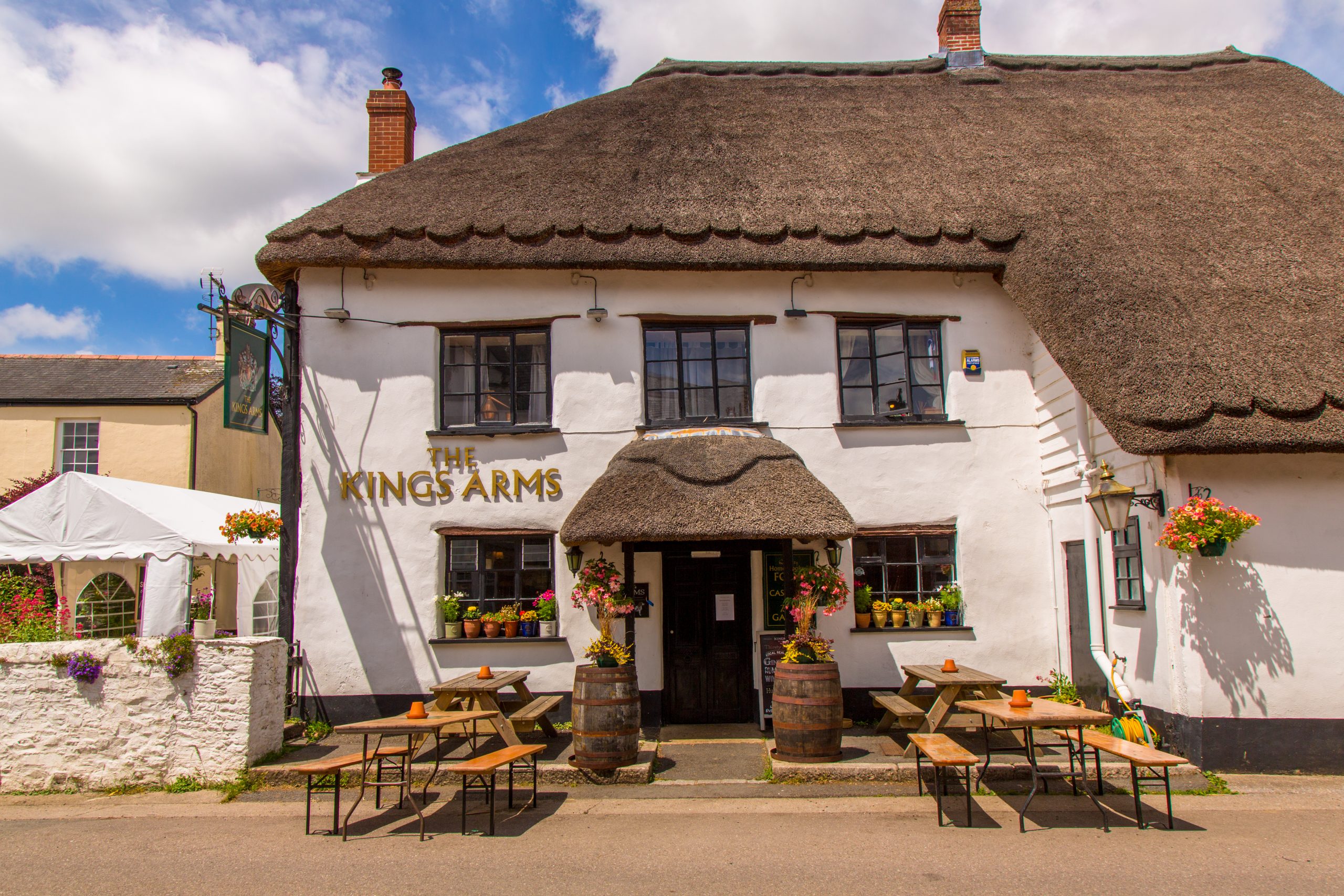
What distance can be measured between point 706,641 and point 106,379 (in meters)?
16.5

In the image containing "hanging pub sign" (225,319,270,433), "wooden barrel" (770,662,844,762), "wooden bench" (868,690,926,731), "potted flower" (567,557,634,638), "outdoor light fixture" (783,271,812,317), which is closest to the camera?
"wooden barrel" (770,662,844,762)

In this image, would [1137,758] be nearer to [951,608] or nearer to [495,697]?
[951,608]

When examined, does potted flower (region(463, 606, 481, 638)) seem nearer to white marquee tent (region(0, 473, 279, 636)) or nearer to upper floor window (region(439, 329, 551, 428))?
upper floor window (region(439, 329, 551, 428))

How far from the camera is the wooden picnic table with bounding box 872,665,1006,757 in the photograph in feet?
25.6

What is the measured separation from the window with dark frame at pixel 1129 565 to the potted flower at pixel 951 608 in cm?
169

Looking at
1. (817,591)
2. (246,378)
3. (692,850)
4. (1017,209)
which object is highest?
(1017,209)

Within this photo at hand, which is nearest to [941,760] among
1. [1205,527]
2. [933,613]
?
[1205,527]

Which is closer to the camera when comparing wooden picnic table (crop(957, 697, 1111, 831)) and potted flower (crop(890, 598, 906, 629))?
wooden picnic table (crop(957, 697, 1111, 831))

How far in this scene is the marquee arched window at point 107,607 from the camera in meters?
13.9

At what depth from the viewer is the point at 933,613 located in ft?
31.6

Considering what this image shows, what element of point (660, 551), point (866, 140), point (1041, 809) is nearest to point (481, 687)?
point (660, 551)

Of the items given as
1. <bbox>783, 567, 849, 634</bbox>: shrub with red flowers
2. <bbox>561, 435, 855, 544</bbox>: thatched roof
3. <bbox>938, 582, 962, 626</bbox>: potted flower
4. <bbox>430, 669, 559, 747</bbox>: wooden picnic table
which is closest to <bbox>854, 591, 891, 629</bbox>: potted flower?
<bbox>938, 582, 962, 626</bbox>: potted flower

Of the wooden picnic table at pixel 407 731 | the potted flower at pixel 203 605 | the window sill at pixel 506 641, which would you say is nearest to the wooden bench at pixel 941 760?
the wooden picnic table at pixel 407 731

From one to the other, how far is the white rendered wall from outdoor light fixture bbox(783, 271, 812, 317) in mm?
77
